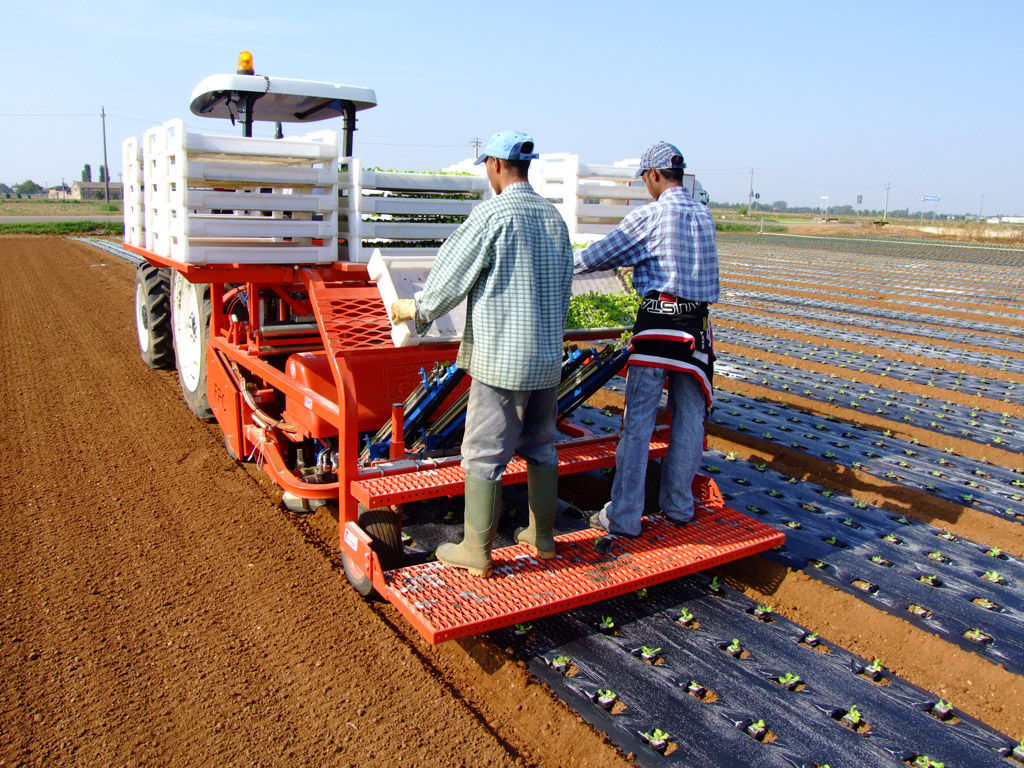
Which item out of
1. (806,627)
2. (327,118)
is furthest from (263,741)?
(327,118)

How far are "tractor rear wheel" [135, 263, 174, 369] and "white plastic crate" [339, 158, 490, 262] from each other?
12.9ft

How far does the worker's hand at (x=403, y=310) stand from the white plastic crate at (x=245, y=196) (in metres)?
1.30

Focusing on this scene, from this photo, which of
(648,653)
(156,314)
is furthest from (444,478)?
(156,314)

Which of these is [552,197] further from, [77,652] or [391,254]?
[77,652]

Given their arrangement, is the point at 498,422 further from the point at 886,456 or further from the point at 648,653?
the point at 886,456

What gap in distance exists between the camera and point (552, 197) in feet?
17.5

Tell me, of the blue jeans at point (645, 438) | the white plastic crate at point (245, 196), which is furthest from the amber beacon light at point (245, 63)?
the blue jeans at point (645, 438)

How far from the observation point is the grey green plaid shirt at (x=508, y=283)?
314 cm

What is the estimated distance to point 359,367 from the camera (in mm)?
4531

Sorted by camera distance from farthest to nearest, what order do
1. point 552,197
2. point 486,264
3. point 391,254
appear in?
point 552,197 < point 391,254 < point 486,264

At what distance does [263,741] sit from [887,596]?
310 centimetres

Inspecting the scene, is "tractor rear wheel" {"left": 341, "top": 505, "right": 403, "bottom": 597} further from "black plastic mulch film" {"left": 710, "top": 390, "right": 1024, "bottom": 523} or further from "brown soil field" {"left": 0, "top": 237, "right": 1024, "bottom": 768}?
"black plastic mulch film" {"left": 710, "top": 390, "right": 1024, "bottom": 523}

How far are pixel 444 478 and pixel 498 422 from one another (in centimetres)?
75

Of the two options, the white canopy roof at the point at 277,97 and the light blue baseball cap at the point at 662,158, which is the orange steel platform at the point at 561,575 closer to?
the light blue baseball cap at the point at 662,158
